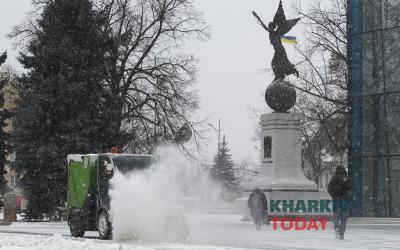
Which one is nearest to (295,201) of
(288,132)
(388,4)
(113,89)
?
(288,132)

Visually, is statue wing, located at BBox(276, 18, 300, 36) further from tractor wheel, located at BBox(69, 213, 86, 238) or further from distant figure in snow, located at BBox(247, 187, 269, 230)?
tractor wheel, located at BBox(69, 213, 86, 238)

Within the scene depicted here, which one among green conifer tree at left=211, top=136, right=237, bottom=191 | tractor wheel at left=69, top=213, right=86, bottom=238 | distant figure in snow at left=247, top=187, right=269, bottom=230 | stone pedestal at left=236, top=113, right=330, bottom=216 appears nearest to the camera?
tractor wheel at left=69, top=213, right=86, bottom=238

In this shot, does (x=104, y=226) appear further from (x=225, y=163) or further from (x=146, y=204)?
(x=225, y=163)

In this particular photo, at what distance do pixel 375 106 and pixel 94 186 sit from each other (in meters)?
14.1

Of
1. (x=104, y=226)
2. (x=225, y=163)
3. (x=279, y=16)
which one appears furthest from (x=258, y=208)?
(x=225, y=163)

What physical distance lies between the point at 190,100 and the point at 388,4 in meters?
13.0

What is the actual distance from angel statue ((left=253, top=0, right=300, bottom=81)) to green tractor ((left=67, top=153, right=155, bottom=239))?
16.0 meters

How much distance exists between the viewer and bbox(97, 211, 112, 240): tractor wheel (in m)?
19.4

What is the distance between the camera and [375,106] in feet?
101

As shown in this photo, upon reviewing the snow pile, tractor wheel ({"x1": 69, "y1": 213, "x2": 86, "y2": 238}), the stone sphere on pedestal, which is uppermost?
the stone sphere on pedestal

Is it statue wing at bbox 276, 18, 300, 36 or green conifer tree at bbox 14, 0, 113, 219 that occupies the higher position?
statue wing at bbox 276, 18, 300, 36

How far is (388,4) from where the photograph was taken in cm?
3044

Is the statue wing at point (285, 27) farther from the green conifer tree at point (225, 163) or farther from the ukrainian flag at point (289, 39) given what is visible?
the green conifer tree at point (225, 163)

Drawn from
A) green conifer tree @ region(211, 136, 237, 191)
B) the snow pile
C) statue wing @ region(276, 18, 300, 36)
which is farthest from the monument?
green conifer tree @ region(211, 136, 237, 191)
